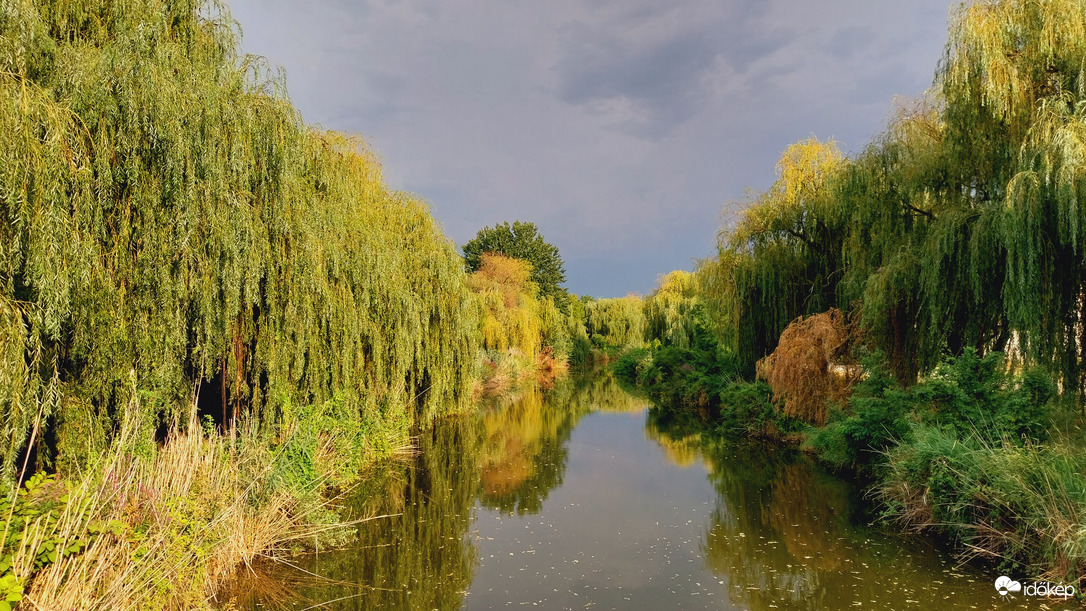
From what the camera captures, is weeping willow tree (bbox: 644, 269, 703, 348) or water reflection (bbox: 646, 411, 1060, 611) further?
weeping willow tree (bbox: 644, 269, 703, 348)

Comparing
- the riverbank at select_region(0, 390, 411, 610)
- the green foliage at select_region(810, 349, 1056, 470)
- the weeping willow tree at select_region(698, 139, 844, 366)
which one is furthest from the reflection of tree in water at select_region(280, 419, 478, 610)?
the weeping willow tree at select_region(698, 139, 844, 366)

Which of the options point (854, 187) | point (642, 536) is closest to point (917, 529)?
point (642, 536)

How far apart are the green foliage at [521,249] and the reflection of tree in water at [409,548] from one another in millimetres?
30553

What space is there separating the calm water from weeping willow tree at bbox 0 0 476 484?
6.87ft

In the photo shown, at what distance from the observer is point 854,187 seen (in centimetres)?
1039

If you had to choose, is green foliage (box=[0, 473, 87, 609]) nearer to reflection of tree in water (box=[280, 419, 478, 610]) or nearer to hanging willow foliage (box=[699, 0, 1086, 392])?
reflection of tree in water (box=[280, 419, 478, 610])

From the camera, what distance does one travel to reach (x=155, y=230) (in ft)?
17.0

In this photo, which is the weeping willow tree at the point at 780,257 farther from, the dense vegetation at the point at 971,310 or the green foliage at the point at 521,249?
the green foliage at the point at 521,249

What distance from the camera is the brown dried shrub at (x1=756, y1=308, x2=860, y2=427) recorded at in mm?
11172

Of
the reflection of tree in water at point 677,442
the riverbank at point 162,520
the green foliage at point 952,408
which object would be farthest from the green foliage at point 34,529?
the reflection of tree in water at point 677,442

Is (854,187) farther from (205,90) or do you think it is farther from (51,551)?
(51,551)

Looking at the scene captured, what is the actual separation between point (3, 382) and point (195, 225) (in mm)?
2068

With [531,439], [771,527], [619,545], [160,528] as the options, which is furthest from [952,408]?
[160,528]

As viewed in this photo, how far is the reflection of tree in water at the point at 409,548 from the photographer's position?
5469mm
